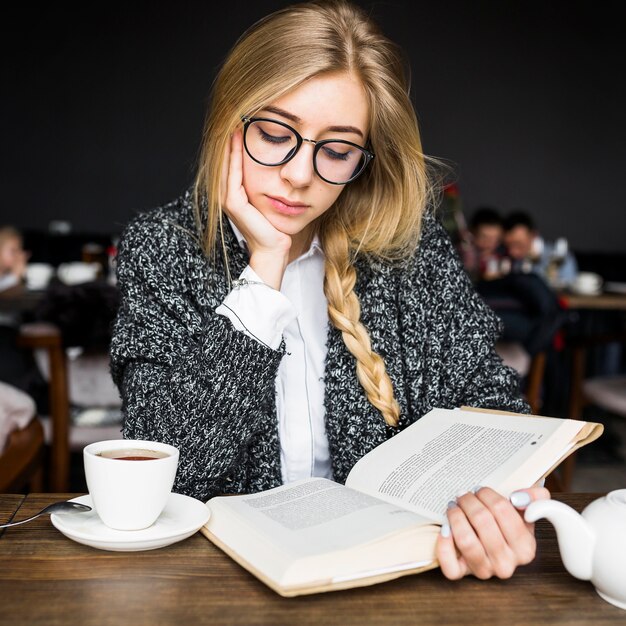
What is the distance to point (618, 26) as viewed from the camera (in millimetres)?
5906

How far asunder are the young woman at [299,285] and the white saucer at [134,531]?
212 millimetres

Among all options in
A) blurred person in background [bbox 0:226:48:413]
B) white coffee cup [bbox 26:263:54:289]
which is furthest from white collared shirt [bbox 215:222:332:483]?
white coffee cup [bbox 26:263:54:289]

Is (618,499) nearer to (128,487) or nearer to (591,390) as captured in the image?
(128,487)

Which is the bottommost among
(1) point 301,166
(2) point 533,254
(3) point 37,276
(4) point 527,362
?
(4) point 527,362

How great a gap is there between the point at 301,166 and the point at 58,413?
1286 millimetres

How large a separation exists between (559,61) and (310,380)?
17.7 feet

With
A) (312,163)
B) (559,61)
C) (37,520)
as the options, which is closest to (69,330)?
(312,163)

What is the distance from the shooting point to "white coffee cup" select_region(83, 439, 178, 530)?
0.72 metres

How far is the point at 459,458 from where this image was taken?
0.87 meters

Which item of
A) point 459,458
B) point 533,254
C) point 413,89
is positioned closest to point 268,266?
point 459,458

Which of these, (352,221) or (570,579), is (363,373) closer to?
(352,221)

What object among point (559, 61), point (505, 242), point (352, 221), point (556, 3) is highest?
point (556, 3)

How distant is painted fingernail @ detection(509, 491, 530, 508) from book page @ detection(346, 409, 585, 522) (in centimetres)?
5

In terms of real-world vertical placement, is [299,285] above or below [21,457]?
above
